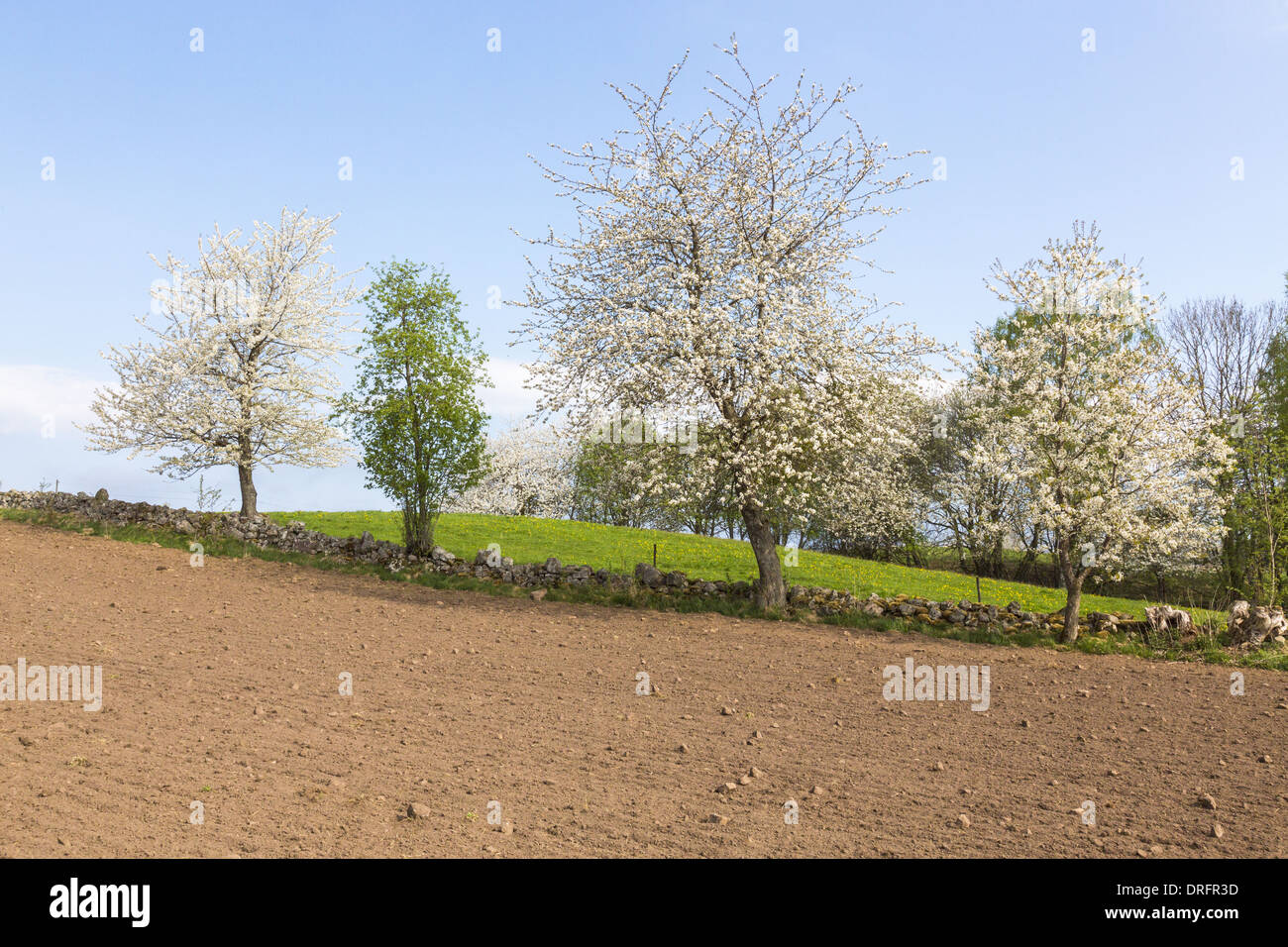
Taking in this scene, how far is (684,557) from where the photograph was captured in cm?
2372

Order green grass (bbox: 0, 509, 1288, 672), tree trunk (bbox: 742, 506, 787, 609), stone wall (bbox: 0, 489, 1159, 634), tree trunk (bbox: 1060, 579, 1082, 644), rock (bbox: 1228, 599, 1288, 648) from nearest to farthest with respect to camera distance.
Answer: green grass (bbox: 0, 509, 1288, 672) < rock (bbox: 1228, 599, 1288, 648) < tree trunk (bbox: 1060, 579, 1082, 644) < tree trunk (bbox: 742, 506, 787, 609) < stone wall (bbox: 0, 489, 1159, 634)

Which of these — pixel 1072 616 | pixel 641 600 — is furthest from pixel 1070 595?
pixel 641 600

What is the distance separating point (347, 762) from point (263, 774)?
2.31 feet

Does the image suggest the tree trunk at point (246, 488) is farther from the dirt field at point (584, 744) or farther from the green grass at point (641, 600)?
the dirt field at point (584, 744)

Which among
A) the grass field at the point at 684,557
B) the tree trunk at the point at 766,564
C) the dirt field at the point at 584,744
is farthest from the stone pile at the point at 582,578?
the dirt field at the point at 584,744

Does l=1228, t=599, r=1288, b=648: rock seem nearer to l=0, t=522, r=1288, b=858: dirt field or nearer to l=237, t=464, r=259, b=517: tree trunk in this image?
l=0, t=522, r=1288, b=858: dirt field

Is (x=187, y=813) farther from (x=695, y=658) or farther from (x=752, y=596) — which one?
(x=752, y=596)

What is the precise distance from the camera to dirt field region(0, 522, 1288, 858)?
632cm

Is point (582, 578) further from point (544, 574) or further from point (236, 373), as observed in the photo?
point (236, 373)

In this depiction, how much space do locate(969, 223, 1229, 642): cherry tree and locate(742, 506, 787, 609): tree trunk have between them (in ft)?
13.9

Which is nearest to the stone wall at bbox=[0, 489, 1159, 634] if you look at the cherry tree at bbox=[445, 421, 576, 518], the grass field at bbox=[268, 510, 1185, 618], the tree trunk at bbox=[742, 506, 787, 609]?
the tree trunk at bbox=[742, 506, 787, 609]

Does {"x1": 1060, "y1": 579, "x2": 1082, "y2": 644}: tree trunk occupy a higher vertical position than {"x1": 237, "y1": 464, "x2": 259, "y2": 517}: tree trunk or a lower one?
lower
